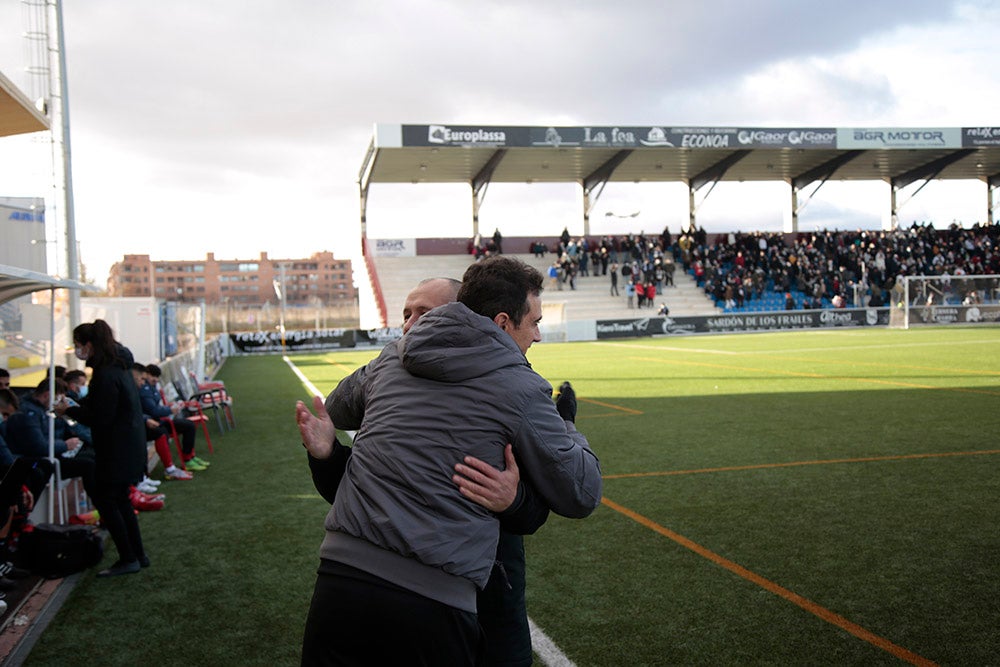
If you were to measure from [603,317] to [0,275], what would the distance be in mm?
35457

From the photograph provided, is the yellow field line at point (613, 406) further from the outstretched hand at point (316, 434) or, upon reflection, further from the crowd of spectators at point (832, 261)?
the crowd of spectators at point (832, 261)

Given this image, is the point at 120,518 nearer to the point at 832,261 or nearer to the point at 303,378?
the point at 303,378

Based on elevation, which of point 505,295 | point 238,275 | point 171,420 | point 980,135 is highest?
point 980,135

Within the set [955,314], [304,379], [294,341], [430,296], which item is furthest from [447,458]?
[955,314]

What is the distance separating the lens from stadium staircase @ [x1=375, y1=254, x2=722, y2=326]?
3981 cm

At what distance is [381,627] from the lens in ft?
6.11

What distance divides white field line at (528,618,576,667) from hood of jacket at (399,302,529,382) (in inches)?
85.5

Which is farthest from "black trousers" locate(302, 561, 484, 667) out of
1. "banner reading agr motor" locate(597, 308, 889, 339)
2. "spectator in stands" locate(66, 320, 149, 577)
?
"banner reading agr motor" locate(597, 308, 889, 339)

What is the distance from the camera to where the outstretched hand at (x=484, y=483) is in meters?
1.89

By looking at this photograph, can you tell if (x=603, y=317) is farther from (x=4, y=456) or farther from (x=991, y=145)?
(x=4, y=456)

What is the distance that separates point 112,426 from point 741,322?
113ft

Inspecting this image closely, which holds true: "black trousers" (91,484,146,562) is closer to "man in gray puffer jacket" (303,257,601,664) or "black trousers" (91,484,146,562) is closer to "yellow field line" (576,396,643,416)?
"man in gray puffer jacket" (303,257,601,664)

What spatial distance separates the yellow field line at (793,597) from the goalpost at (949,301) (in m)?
32.0

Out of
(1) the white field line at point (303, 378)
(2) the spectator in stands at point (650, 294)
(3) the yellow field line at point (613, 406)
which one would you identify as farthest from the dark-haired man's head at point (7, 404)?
(2) the spectator in stands at point (650, 294)
